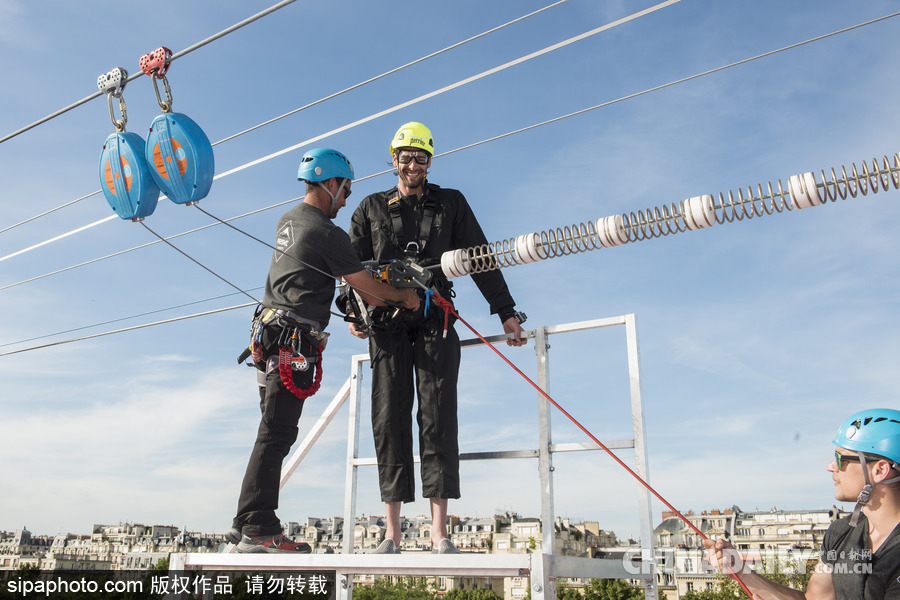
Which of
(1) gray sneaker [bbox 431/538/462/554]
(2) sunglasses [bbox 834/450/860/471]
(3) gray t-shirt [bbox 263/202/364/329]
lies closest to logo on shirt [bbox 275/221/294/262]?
(3) gray t-shirt [bbox 263/202/364/329]

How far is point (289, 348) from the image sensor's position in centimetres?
404

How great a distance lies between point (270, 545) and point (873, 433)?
10.2ft

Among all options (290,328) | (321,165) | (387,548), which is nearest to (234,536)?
(387,548)

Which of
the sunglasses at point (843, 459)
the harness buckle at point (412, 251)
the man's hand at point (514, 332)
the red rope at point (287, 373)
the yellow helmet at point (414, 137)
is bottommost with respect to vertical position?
the sunglasses at point (843, 459)

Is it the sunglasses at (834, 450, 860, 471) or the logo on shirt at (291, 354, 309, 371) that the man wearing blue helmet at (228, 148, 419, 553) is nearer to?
the logo on shirt at (291, 354, 309, 371)

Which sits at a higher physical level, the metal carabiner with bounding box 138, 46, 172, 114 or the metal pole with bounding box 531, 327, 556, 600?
the metal carabiner with bounding box 138, 46, 172, 114

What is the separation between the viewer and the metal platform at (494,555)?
327 centimetres

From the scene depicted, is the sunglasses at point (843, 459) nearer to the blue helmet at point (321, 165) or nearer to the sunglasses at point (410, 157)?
the sunglasses at point (410, 157)

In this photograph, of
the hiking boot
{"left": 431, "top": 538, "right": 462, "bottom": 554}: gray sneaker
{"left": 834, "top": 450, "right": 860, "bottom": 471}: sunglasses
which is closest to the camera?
{"left": 834, "top": 450, "right": 860, "bottom": 471}: sunglasses

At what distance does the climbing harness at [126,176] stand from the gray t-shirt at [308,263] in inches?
31.3

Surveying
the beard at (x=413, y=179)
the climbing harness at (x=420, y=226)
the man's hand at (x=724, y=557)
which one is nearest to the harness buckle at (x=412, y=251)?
the climbing harness at (x=420, y=226)

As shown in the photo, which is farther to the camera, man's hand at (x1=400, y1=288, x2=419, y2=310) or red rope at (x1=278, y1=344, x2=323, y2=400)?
man's hand at (x1=400, y1=288, x2=419, y2=310)

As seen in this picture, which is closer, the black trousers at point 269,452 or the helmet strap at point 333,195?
the black trousers at point 269,452

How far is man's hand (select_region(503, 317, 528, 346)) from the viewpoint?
4.67 metres
